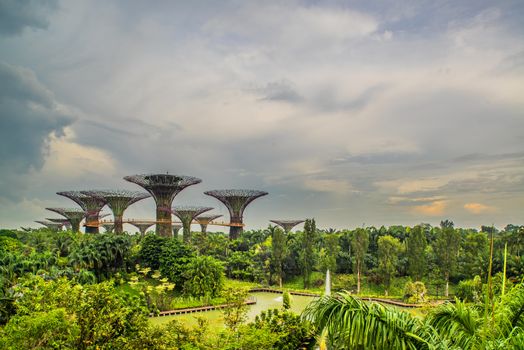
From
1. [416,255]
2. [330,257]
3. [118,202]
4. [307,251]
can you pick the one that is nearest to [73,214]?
[118,202]

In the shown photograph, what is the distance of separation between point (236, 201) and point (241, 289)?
3610 cm

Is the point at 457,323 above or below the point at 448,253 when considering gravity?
above

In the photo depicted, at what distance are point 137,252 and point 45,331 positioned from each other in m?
27.0

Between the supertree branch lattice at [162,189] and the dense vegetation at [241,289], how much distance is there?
511 centimetres

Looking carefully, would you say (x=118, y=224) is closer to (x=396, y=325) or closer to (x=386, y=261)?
(x=386, y=261)

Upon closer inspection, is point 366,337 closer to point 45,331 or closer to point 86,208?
point 45,331

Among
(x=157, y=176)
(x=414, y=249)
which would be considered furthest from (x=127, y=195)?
(x=414, y=249)

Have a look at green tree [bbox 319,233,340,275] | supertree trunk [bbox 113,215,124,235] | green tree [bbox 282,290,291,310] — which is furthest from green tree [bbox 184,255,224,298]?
supertree trunk [bbox 113,215,124,235]

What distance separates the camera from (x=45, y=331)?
29.3ft

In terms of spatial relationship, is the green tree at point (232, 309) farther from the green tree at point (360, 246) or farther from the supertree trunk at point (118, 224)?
the supertree trunk at point (118, 224)

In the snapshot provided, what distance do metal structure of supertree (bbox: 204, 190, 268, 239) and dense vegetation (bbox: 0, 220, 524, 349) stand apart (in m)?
4.13

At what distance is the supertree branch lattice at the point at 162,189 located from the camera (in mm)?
43312

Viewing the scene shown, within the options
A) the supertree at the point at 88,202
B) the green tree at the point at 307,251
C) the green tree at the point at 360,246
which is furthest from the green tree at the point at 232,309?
the supertree at the point at 88,202

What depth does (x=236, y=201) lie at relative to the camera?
50719mm
